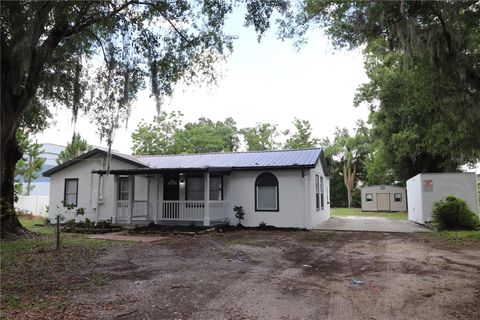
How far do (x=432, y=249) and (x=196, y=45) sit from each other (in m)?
8.01

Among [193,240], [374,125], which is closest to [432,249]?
[193,240]

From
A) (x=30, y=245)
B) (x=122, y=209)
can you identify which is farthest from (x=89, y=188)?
(x=30, y=245)

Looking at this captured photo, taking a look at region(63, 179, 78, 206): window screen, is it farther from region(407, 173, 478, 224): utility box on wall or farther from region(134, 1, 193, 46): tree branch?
region(407, 173, 478, 224): utility box on wall

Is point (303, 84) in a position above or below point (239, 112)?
below

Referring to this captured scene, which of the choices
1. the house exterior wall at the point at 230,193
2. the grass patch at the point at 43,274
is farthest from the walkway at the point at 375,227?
the grass patch at the point at 43,274

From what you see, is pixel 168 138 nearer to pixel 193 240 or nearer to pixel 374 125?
pixel 374 125

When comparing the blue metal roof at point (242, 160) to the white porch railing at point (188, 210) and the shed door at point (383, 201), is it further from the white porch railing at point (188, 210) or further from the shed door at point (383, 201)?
the shed door at point (383, 201)

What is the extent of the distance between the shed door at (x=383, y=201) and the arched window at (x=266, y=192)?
19.4m

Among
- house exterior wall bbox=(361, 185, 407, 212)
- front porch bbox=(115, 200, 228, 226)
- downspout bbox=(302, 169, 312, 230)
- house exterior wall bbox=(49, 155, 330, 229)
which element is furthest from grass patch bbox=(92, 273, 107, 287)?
house exterior wall bbox=(361, 185, 407, 212)

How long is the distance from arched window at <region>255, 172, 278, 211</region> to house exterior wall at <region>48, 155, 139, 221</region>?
20.1 ft

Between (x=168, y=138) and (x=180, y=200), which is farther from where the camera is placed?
(x=168, y=138)

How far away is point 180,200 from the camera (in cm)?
1580

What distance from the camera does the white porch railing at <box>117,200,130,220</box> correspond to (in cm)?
1605

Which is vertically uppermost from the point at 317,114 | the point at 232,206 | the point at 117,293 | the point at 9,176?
the point at 317,114
